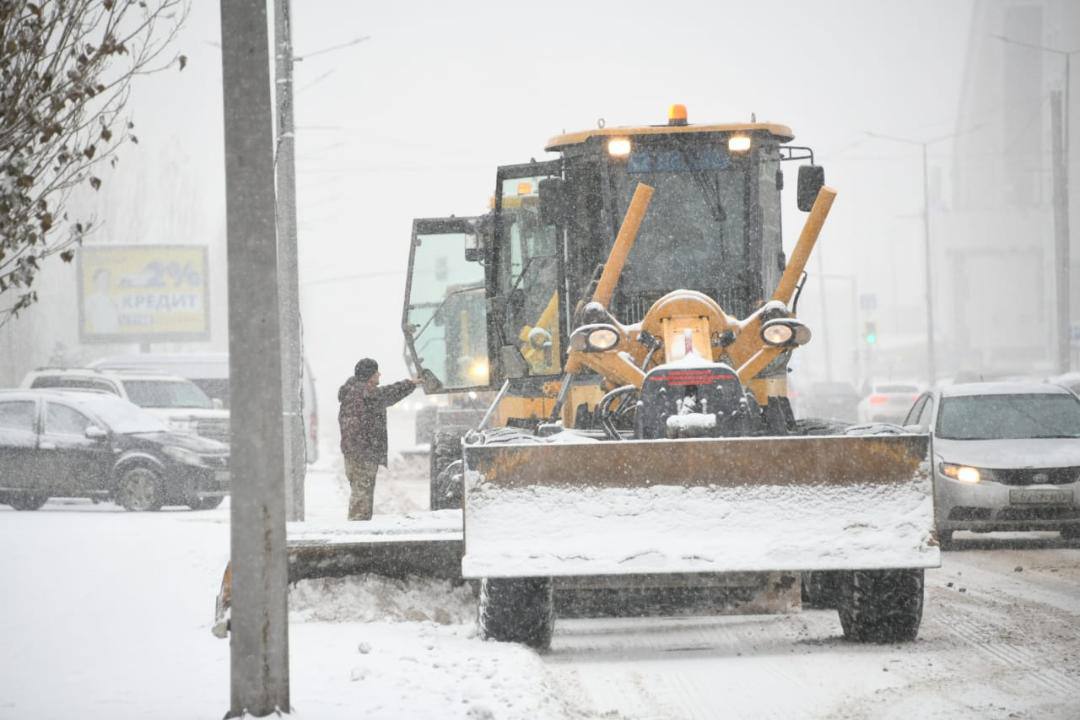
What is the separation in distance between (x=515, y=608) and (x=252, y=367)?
3.12 m

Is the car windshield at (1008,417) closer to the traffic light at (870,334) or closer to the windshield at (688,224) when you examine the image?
the windshield at (688,224)

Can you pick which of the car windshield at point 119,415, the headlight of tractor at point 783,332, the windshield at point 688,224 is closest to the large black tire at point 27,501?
the car windshield at point 119,415

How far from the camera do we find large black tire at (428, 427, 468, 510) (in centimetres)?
1181

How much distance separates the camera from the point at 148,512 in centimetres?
2072

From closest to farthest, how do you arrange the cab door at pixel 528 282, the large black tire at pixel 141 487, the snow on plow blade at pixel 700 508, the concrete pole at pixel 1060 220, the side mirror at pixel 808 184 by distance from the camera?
1. the snow on plow blade at pixel 700 508
2. the side mirror at pixel 808 184
3. the cab door at pixel 528 282
4. the large black tire at pixel 141 487
5. the concrete pole at pixel 1060 220

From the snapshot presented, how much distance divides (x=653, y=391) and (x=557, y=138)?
2.46 m

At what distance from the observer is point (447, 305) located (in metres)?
12.4

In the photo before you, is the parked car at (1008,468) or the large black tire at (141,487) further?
the large black tire at (141,487)

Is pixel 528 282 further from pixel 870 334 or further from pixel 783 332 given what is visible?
pixel 870 334

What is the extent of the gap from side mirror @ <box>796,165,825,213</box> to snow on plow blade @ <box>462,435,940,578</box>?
8.56 feet

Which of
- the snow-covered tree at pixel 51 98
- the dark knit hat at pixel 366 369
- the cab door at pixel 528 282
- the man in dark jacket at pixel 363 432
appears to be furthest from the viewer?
the dark knit hat at pixel 366 369

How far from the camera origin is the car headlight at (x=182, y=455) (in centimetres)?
2125

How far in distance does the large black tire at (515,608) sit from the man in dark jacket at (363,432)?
5.21m

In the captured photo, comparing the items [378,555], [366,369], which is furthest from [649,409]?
[366,369]
